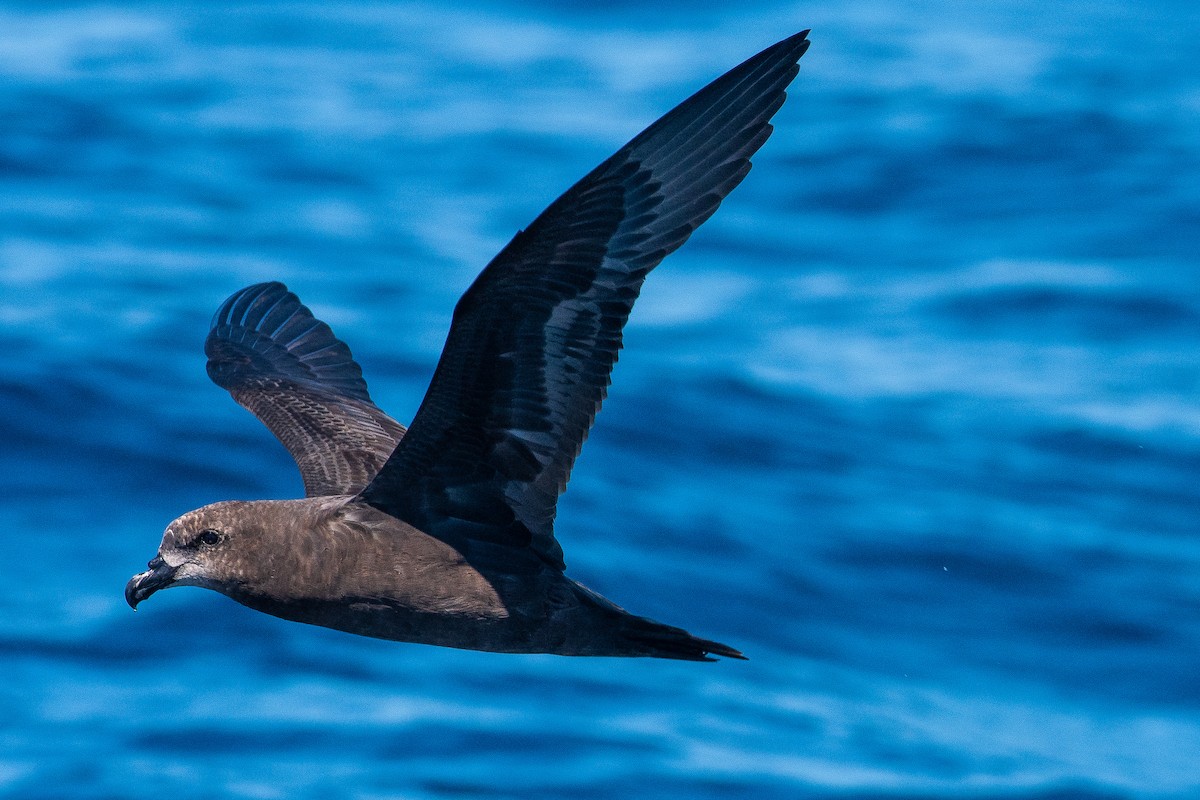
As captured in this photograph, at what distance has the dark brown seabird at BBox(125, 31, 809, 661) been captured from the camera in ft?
21.3

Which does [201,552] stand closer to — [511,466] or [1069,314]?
[511,466]

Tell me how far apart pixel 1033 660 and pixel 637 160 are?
9.06 metres

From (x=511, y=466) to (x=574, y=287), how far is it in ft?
2.88

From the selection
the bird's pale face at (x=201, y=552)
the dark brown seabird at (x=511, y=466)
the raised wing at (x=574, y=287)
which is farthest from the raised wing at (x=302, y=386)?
the raised wing at (x=574, y=287)

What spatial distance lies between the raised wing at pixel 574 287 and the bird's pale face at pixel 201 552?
66 centimetres

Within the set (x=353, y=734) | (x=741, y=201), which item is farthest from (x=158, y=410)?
(x=741, y=201)

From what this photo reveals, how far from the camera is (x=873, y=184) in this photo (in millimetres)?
20703

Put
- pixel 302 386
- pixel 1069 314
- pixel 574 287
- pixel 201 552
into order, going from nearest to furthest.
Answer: pixel 574 287 → pixel 201 552 → pixel 302 386 → pixel 1069 314

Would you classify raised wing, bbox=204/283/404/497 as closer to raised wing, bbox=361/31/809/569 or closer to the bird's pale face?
the bird's pale face

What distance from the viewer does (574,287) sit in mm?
6598

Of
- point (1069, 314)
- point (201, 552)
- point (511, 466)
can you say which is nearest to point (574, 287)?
point (511, 466)

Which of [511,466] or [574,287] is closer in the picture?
[574,287]

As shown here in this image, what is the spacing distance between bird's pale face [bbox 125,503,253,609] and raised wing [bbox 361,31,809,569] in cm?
Result: 66

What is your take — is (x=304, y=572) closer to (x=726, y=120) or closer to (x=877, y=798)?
(x=726, y=120)
